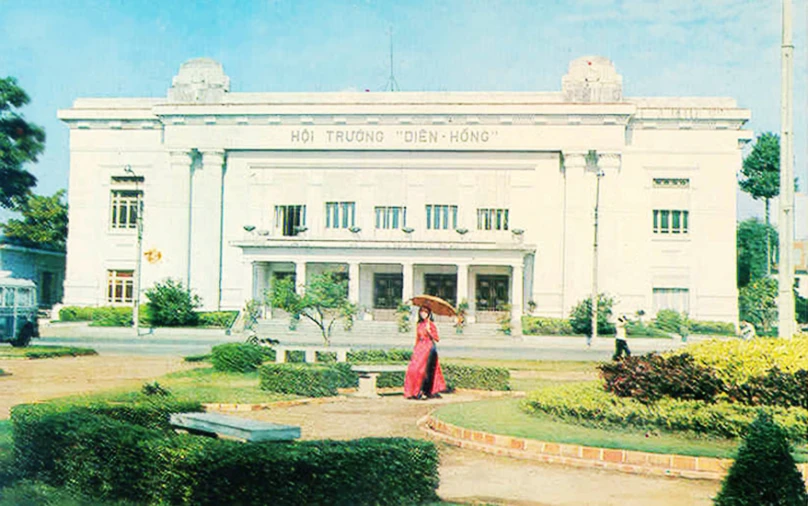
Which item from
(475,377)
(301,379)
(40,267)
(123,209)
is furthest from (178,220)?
(301,379)

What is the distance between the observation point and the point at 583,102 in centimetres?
4269

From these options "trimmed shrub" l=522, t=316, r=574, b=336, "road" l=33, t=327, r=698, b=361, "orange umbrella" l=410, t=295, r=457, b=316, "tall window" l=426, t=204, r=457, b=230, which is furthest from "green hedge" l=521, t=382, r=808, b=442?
"tall window" l=426, t=204, r=457, b=230

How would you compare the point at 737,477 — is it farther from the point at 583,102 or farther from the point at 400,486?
the point at 583,102

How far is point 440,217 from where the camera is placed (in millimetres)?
44125

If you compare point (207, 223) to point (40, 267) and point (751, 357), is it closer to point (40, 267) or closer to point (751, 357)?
point (40, 267)

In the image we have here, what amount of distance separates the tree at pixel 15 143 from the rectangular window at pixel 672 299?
2921cm

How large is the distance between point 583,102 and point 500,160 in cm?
490

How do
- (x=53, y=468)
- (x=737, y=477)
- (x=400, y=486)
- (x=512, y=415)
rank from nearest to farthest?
(x=737, y=477) → (x=400, y=486) → (x=53, y=468) → (x=512, y=415)

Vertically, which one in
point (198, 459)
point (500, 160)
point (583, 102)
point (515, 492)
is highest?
point (583, 102)

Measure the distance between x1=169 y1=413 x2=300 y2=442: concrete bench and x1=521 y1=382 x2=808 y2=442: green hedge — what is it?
4.30 m

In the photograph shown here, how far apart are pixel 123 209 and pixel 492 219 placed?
19.5 metres

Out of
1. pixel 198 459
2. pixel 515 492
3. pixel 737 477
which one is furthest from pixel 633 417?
pixel 198 459

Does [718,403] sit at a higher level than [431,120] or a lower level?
lower

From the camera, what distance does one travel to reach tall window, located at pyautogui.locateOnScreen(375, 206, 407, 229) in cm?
4428
